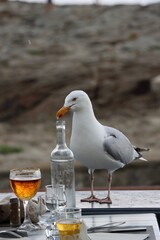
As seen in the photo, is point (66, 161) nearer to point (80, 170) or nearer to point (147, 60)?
point (80, 170)

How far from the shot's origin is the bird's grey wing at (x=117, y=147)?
5.68ft

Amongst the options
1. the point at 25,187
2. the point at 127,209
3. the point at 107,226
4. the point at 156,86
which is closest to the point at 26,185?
the point at 25,187

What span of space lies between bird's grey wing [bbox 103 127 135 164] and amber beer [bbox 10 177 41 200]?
36 cm

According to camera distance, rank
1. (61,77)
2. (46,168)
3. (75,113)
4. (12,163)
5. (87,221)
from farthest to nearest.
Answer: (61,77), (12,163), (46,168), (75,113), (87,221)

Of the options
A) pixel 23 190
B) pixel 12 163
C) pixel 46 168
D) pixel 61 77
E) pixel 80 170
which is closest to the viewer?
pixel 23 190

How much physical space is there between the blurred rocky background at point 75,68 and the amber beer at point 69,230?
560 centimetres

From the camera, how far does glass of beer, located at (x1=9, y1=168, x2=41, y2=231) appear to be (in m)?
1.40

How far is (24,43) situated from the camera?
8.14m

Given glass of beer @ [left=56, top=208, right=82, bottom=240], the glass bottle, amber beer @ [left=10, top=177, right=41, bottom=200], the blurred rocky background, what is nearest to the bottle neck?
the glass bottle

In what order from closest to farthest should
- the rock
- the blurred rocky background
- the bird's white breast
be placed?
the bird's white breast → the blurred rocky background → the rock

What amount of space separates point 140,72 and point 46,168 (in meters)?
2.32

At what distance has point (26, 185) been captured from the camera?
1.39 metres

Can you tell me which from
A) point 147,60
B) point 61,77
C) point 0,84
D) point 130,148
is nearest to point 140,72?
point 147,60

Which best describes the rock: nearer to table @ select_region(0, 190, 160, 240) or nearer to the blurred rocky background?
the blurred rocky background
